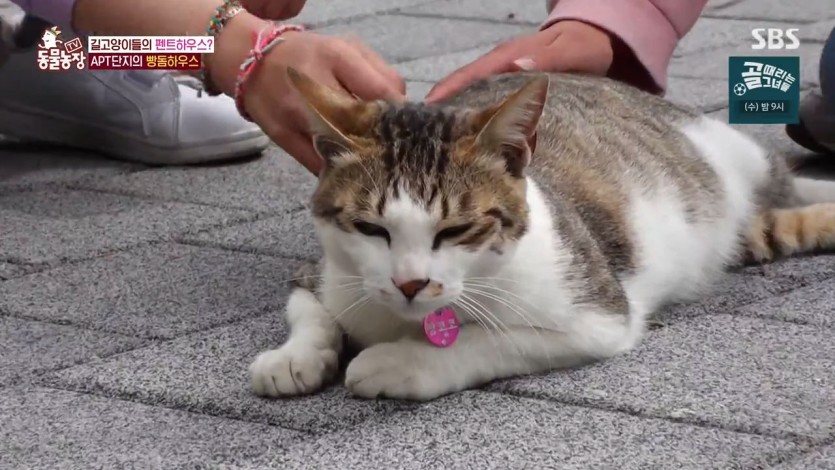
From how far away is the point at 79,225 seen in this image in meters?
1.78

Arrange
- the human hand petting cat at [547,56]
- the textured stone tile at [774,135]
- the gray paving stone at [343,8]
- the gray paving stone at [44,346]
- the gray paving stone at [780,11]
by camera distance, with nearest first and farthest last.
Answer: the gray paving stone at [44,346] → the human hand petting cat at [547,56] → the textured stone tile at [774,135] → the gray paving stone at [780,11] → the gray paving stone at [343,8]

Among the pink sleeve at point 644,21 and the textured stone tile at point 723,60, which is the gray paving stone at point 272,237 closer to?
the pink sleeve at point 644,21

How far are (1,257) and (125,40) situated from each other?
1.23 feet

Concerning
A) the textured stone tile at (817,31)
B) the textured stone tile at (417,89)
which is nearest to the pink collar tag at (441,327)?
the textured stone tile at (417,89)

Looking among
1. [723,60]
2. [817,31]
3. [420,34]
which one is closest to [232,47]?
[723,60]

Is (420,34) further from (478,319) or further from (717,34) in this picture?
(478,319)

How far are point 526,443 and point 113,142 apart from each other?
1396 mm

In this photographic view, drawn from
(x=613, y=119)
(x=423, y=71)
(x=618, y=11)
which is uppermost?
(x=618, y=11)

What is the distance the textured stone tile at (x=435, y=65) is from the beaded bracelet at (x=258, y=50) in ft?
4.05

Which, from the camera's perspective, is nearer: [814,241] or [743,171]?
[814,241]

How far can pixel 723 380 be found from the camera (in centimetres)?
115

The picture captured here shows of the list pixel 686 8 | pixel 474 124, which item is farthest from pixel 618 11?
pixel 474 124

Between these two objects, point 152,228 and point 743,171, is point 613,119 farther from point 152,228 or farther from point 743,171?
point 152,228

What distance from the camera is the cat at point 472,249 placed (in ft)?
3.48
